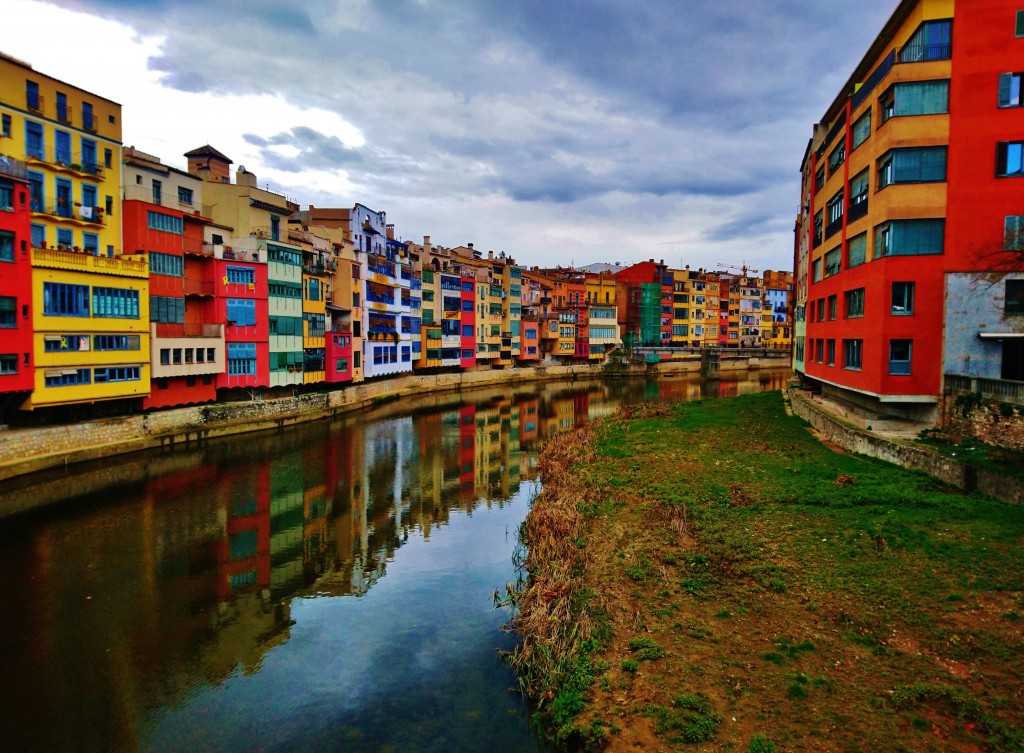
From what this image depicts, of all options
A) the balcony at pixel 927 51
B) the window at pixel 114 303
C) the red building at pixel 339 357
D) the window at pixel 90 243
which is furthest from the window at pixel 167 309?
the balcony at pixel 927 51

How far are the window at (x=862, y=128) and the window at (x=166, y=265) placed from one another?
40.2m

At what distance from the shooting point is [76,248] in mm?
35844

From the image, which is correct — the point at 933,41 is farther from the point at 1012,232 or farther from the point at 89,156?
the point at 89,156

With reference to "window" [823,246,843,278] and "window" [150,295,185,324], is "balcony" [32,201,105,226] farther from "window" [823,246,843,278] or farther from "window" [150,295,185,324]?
"window" [823,246,843,278]

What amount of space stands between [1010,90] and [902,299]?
348 inches

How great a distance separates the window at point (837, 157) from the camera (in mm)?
35697

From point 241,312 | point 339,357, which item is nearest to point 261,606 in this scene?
point 241,312

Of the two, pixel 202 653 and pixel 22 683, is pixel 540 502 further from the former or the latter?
pixel 22 683

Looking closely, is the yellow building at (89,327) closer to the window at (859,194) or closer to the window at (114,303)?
the window at (114,303)

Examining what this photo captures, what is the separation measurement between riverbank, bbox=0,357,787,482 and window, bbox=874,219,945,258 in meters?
39.4

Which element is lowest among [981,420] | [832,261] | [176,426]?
[176,426]

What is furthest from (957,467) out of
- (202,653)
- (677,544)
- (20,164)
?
(20,164)

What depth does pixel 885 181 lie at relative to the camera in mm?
27375

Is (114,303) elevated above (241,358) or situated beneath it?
elevated above
